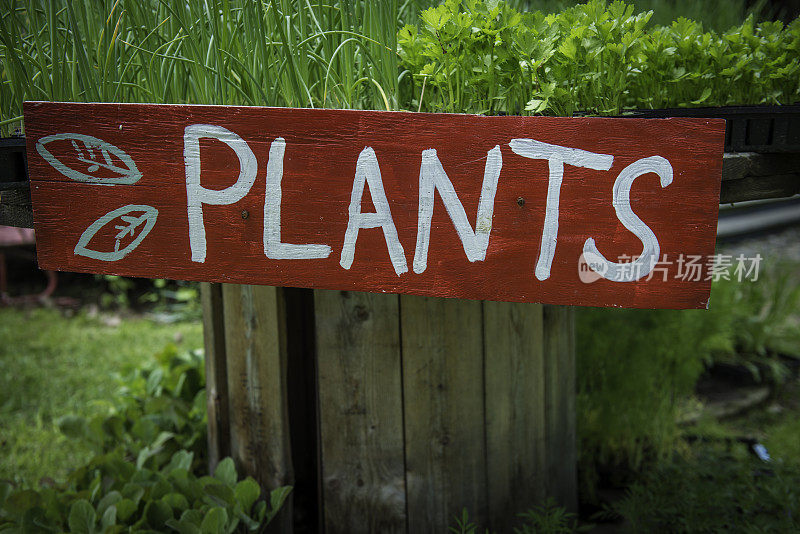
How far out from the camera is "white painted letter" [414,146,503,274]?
4.09 feet

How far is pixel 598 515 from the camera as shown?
219 centimetres

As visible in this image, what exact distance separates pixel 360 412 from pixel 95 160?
0.86 metres

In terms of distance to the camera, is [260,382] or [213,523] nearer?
[213,523]

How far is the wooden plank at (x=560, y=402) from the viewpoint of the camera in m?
1.95

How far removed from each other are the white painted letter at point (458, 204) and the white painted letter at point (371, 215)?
0.17 ft

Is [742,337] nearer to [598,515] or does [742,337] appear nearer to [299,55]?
[598,515]

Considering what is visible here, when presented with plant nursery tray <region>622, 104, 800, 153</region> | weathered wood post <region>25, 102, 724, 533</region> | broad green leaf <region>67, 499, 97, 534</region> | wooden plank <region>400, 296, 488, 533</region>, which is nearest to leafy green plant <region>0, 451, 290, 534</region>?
broad green leaf <region>67, 499, 97, 534</region>

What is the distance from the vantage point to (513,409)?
186 cm

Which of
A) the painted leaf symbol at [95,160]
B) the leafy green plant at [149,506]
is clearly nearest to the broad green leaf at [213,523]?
the leafy green plant at [149,506]

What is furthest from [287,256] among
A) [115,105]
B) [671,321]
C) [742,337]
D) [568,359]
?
[742,337]

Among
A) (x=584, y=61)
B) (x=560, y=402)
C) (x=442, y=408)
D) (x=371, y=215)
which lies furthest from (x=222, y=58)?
(x=560, y=402)

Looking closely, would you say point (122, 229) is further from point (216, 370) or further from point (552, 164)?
point (552, 164)

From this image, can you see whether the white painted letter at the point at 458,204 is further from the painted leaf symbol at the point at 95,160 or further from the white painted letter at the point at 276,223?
the painted leaf symbol at the point at 95,160

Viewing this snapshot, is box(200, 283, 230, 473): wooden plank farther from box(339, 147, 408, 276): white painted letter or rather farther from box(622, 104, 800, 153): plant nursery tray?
box(622, 104, 800, 153): plant nursery tray
